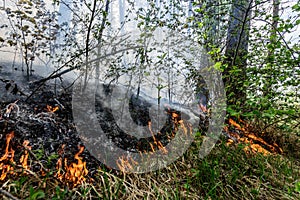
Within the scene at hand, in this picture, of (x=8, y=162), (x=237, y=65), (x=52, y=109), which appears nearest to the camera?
(x=8, y=162)

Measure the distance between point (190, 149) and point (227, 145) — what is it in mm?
515

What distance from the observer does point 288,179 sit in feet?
6.55

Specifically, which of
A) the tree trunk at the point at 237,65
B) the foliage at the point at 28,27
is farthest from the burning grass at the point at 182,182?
the foliage at the point at 28,27

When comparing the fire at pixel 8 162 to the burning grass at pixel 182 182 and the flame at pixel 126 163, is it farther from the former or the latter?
the flame at pixel 126 163

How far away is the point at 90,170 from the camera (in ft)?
6.15

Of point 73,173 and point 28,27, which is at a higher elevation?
point 28,27

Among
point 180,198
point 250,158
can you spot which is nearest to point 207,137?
point 250,158

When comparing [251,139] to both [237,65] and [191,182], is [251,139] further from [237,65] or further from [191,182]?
[191,182]

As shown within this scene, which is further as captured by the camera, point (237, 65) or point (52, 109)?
point (237, 65)

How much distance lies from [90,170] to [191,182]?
97 cm

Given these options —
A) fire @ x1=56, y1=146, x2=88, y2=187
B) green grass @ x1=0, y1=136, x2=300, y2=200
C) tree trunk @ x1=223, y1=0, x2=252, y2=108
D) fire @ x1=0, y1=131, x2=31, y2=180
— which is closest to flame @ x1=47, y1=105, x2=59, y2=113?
fire @ x1=0, y1=131, x2=31, y2=180

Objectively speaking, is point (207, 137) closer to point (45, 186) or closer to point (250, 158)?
point (250, 158)

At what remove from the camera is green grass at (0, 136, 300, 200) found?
1515 millimetres

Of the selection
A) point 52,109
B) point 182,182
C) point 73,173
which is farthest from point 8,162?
point 182,182
